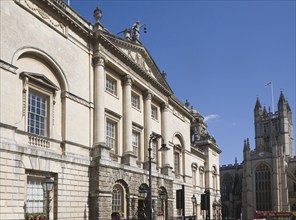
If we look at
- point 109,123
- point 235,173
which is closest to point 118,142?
point 109,123

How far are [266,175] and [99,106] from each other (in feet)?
272

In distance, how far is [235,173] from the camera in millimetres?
115625

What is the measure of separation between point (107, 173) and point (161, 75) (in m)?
13.4

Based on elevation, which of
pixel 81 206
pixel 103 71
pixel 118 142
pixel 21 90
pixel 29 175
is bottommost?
pixel 81 206

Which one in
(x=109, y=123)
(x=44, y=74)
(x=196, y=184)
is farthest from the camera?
(x=196, y=184)

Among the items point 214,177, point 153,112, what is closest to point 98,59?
point 153,112

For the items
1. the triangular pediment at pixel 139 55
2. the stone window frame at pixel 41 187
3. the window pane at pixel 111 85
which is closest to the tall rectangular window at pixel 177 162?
the triangular pediment at pixel 139 55

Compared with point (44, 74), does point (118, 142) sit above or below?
below

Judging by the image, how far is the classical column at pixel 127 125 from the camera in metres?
28.4

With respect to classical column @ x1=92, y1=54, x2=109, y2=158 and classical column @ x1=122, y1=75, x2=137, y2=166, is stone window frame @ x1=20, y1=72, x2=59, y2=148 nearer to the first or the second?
classical column @ x1=92, y1=54, x2=109, y2=158

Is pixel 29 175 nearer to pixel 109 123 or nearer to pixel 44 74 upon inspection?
pixel 44 74

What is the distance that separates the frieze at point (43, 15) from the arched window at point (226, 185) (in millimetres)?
95623

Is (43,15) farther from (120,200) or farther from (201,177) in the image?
(201,177)

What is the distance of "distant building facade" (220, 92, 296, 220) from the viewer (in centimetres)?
9838
